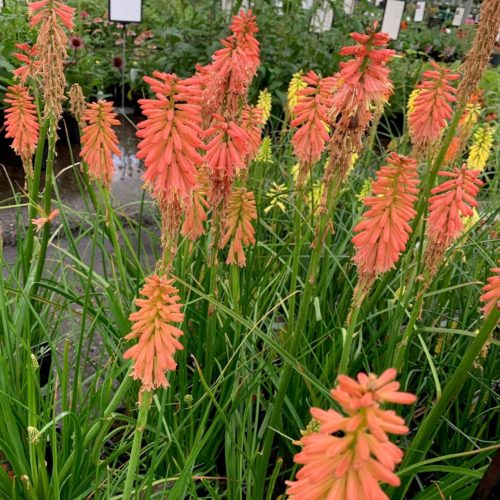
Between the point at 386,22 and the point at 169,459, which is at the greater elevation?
the point at 386,22

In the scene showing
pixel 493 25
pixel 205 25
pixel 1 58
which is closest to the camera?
pixel 493 25

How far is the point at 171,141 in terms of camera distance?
4.00 feet

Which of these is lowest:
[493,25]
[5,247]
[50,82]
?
[5,247]

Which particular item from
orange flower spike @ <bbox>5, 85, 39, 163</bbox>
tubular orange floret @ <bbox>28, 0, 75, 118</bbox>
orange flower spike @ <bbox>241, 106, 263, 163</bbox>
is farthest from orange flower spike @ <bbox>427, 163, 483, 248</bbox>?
orange flower spike @ <bbox>5, 85, 39, 163</bbox>

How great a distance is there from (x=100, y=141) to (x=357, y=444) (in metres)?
1.41

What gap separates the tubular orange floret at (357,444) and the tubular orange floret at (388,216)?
0.73 metres

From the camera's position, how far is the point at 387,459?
59 centimetres

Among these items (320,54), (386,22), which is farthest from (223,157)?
(320,54)

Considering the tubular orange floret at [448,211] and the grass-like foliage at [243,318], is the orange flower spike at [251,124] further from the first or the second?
the tubular orange floret at [448,211]

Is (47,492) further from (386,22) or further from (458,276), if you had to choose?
(386,22)

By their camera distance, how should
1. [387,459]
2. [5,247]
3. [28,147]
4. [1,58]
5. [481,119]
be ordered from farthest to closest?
[481,119] < [1,58] < [5,247] < [28,147] < [387,459]

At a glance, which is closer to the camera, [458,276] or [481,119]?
[458,276]

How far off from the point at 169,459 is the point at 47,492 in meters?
0.38

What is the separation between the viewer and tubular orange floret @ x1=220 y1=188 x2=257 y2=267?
6.04 ft
